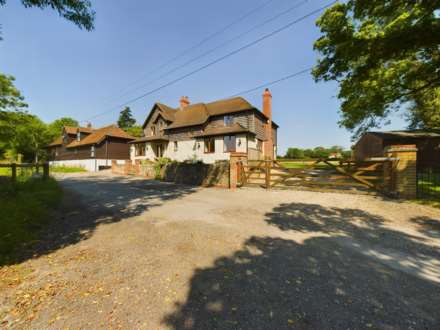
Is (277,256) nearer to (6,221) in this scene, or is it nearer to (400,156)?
(6,221)

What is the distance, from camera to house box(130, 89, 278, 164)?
21544mm

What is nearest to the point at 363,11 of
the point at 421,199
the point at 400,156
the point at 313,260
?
the point at 400,156

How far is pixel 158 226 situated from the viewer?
206 inches

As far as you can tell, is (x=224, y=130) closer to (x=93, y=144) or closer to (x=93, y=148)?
(x=93, y=144)

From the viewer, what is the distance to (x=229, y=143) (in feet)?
70.1

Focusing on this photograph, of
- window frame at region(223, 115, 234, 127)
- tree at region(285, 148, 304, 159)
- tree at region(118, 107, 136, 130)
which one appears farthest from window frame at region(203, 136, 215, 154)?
tree at region(118, 107, 136, 130)

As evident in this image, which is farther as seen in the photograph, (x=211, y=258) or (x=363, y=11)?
(x=363, y=11)

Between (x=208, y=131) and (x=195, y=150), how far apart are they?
9.86ft

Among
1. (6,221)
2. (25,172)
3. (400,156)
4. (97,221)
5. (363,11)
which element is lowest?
(97,221)

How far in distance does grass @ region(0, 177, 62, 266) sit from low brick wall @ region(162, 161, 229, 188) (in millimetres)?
8256

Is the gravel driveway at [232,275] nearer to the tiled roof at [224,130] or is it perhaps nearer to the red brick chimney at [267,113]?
the tiled roof at [224,130]

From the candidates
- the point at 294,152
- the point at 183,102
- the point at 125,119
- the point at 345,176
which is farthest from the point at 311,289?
the point at 125,119

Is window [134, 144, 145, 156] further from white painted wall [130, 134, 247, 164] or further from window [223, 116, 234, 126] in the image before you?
window [223, 116, 234, 126]

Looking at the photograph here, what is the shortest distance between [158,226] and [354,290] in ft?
14.8
